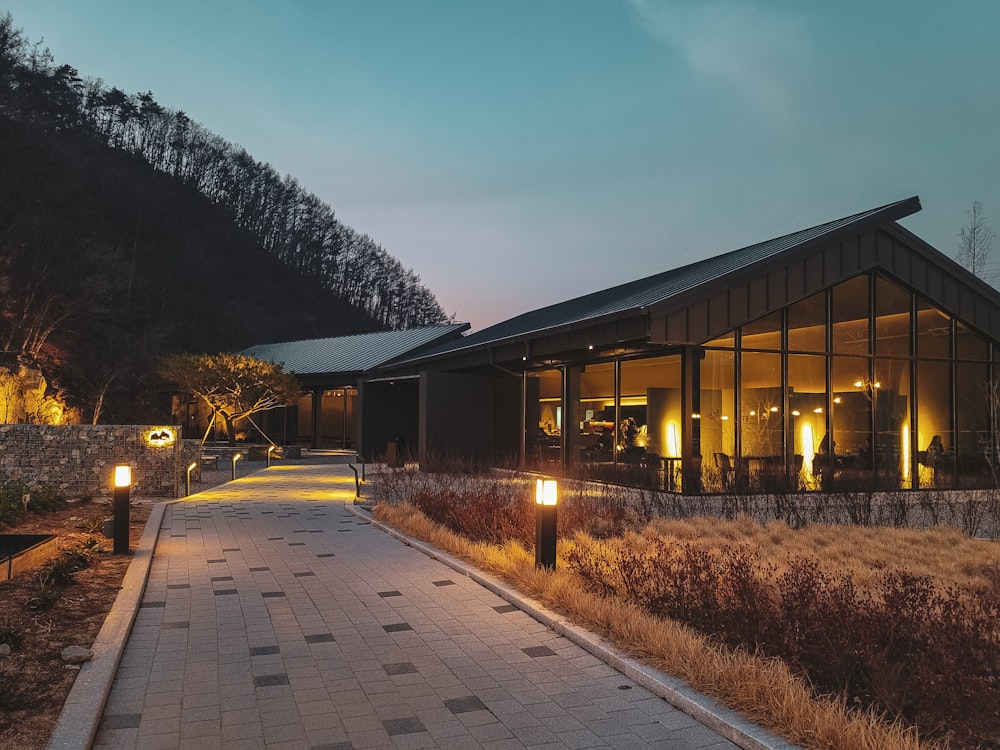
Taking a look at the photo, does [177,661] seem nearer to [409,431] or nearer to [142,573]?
[142,573]

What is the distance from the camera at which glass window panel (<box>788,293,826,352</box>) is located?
1645 cm

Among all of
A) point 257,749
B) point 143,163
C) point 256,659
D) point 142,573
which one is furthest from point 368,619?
point 143,163

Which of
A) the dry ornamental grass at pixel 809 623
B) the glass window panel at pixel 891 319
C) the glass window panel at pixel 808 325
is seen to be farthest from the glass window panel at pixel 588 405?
the dry ornamental grass at pixel 809 623

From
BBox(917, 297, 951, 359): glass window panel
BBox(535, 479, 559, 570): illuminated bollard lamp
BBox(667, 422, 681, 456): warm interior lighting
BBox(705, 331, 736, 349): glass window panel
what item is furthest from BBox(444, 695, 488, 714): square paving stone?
BBox(917, 297, 951, 359): glass window panel

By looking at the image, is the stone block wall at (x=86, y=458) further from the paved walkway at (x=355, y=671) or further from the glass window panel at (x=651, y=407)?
the glass window panel at (x=651, y=407)

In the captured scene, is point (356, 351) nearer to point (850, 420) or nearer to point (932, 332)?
point (850, 420)

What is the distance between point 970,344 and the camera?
18719mm

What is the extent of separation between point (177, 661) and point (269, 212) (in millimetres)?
86536

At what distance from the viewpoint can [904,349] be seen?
1781cm

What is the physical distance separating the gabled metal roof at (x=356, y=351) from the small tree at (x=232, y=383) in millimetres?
2559

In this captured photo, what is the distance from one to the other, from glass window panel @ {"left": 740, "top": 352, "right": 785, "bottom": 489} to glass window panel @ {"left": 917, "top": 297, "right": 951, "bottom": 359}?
4.59m

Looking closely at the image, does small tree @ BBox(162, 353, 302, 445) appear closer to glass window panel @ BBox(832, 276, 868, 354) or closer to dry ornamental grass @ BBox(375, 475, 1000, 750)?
glass window panel @ BBox(832, 276, 868, 354)

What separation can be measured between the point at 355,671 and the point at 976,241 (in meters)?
32.9

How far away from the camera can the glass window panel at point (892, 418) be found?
56.9ft
